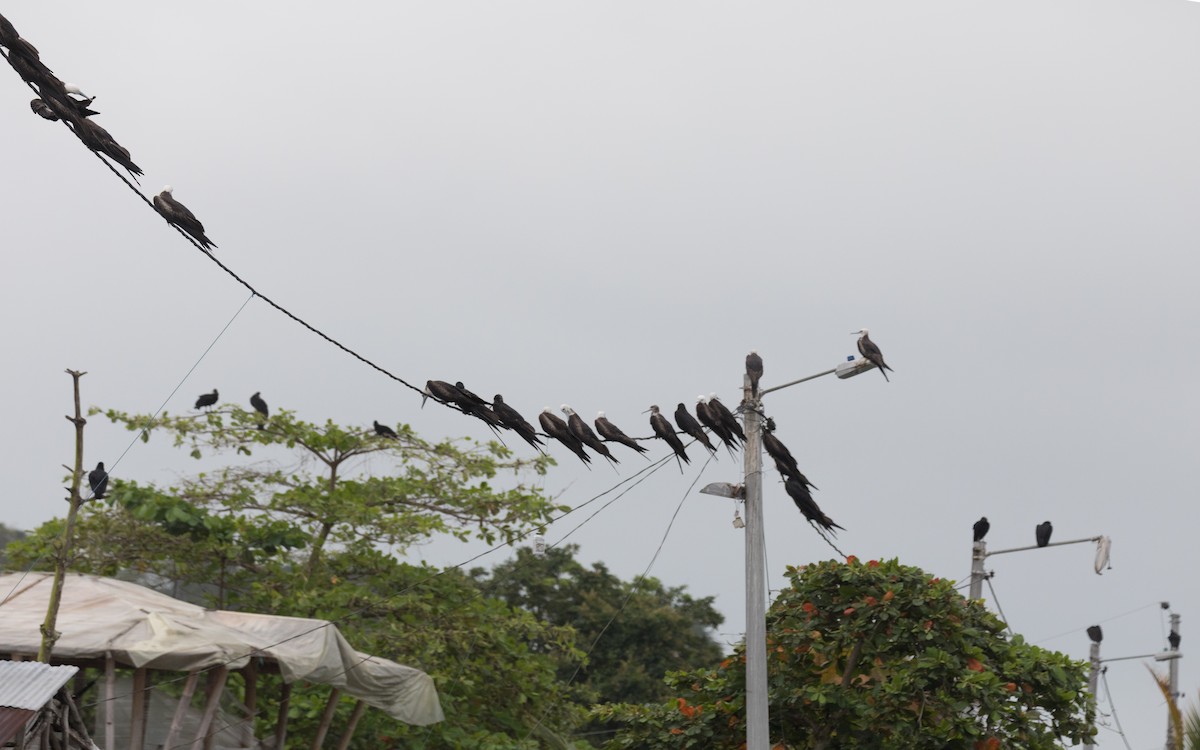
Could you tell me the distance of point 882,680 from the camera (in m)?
14.4

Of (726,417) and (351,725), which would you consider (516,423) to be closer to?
(726,417)

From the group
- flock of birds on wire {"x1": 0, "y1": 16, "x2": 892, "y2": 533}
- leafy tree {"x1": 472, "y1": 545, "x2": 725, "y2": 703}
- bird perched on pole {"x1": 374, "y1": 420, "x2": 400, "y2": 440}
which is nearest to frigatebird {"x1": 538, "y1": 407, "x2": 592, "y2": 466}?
flock of birds on wire {"x1": 0, "y1": 16, "x2": 892, "y2": 533}

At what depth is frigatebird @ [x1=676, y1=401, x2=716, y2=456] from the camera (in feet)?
42.0

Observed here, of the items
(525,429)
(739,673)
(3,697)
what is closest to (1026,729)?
(739,673)

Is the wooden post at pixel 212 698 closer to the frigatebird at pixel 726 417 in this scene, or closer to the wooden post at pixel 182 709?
the wooden post at pixel 182 709

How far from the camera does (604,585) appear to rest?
33219mm

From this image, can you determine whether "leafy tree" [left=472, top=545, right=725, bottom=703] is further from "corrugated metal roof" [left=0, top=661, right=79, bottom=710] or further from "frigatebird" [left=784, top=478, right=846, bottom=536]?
"corrugated metal roof" [left=0, top=661, right=79, bottom=710]

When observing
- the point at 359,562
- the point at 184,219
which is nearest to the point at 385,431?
the point at 359,562

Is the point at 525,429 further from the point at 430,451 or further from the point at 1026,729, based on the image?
the point at 430,451

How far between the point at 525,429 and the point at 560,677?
21.4 meters

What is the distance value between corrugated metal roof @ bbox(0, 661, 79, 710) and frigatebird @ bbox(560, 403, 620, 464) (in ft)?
14.8

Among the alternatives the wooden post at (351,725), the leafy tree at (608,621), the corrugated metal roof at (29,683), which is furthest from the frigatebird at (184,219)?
the leafy tree at (608,621)

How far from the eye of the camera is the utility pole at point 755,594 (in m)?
11.8

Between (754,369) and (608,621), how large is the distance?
18935 millimetres
